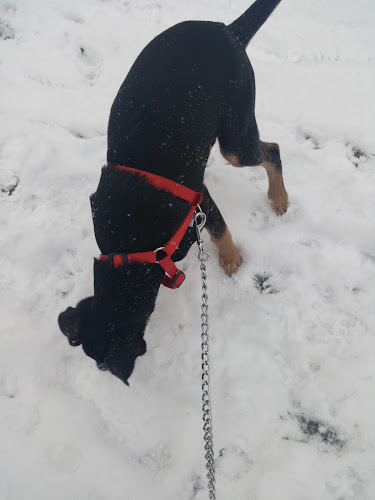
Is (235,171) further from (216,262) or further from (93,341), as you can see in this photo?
(93,341)

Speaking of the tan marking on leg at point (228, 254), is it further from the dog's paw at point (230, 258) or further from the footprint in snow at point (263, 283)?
the footprint in snow at point (263, 283)

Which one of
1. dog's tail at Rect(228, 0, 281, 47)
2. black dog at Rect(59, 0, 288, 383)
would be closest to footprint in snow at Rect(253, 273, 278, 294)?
black dog at Rect(59, 0, 288, 383)

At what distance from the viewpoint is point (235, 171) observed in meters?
2.95

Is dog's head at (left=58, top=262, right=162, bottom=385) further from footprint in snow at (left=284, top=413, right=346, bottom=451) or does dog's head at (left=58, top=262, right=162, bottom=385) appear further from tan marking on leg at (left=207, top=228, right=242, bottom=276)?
footprint in snow at (left=284, top=413, right=346, bottom=451)

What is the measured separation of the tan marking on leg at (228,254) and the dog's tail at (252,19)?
4.26 ft

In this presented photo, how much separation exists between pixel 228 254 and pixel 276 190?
2.27 ft

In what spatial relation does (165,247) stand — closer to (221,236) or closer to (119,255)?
(119,255)

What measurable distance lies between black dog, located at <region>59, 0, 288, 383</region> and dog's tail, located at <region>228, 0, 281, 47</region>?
0.17 m

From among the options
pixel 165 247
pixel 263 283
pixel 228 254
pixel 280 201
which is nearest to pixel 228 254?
pixel 228 254

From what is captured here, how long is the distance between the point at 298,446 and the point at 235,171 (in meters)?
2.15

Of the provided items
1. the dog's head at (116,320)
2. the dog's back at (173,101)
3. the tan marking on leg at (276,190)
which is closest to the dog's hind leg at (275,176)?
the tan marking on leg at (276,190)

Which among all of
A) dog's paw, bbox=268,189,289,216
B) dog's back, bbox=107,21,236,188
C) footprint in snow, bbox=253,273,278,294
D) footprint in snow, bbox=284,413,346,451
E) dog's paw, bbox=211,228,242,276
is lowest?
footprint in snow, bbox=284,413,346,451

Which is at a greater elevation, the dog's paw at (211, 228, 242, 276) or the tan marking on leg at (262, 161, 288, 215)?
the tan marking on leg at (262, 161, 288, 215)

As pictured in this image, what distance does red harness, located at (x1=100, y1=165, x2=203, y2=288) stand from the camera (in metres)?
1.66
